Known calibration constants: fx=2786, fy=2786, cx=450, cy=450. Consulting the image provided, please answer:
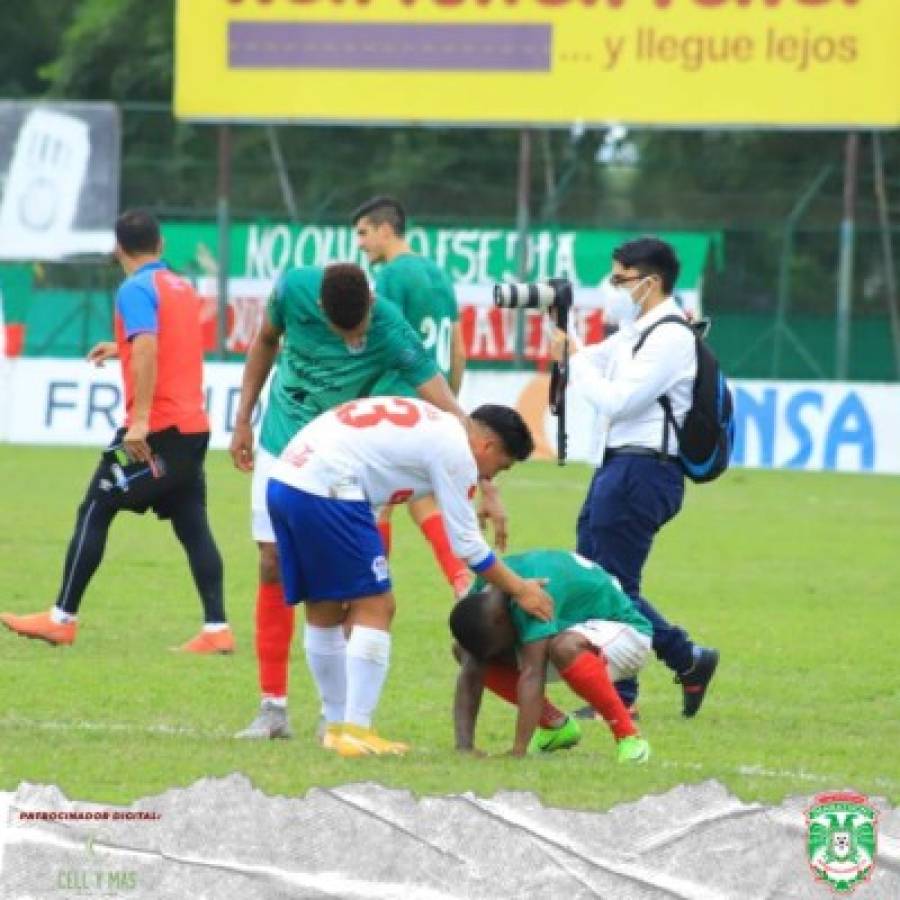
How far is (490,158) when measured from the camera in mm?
37094

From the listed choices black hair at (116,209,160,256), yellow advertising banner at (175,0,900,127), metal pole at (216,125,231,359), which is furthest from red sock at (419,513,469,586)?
metal pole at (216,125,231,359)

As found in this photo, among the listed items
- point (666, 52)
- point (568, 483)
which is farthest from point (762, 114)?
point (568, 483)

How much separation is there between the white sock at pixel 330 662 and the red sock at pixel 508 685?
1.65 ft

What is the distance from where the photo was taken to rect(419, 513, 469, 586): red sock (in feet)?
37.8

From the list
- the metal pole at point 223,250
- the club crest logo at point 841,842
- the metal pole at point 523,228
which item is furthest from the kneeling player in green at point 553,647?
the metal pole at point 223,250

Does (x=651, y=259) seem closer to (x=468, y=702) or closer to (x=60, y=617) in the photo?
(x=468, y=702)

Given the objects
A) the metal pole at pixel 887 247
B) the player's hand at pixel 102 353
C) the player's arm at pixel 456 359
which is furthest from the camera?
the metal pole at pixel 887 247

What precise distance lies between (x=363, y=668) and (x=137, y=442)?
11.1 ft

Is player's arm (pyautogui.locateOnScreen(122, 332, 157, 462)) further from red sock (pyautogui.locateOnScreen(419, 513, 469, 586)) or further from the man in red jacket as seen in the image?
red sock (pyautogui.locateOnScreen(419, 513, 469, 586))

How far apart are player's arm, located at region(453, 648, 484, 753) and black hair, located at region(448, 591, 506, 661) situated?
0.09 m

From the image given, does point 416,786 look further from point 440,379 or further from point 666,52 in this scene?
point 666,52

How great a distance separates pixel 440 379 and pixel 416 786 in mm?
2386

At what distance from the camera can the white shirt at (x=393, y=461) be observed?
9.12 metres

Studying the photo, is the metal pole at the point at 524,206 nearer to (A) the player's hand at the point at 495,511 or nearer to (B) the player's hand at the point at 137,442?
(B) the player's hand at the point at 137,442
